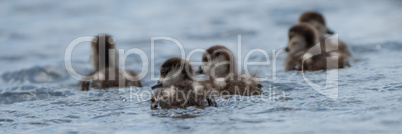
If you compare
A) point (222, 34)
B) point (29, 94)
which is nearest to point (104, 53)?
point (29, 94)

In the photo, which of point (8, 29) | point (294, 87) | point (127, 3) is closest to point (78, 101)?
point (294, 87)

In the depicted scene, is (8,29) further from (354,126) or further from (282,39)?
(354,126)

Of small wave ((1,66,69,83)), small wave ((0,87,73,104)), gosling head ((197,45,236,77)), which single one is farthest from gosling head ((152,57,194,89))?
small wave ((1,66,69,83))

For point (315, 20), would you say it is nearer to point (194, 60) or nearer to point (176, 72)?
point (194, 60)

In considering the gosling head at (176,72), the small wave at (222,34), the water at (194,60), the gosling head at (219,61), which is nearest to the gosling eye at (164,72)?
the gosling head at (176,72)

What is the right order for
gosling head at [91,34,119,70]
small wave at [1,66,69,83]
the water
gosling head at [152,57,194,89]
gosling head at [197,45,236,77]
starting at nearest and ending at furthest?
1. the water
2. gosling head at [152,57,194,89]
3. gosling head at [197,45,236,77]
4. gosling head at [91,34,119,70]
5. small wave at [1,66,69,83]

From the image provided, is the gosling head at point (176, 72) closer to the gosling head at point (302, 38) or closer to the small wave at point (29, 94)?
the small wave at point (29, 94)

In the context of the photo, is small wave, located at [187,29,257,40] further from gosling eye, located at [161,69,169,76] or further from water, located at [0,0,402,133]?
gosling eye, located at [161,69,169,76]
